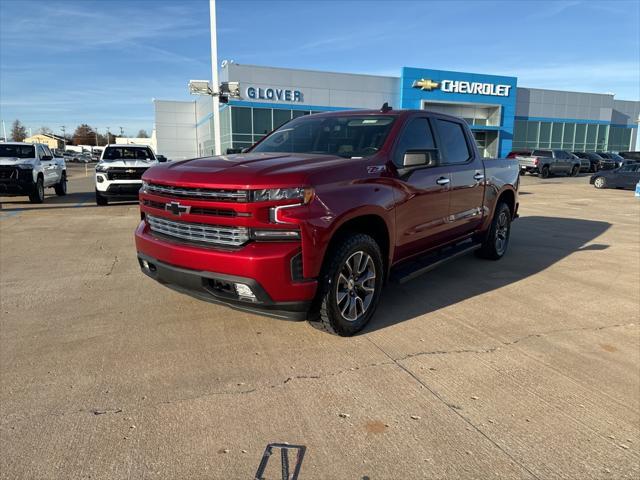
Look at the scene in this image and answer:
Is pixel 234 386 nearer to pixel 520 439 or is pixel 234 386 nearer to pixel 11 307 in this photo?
pixel 520 439

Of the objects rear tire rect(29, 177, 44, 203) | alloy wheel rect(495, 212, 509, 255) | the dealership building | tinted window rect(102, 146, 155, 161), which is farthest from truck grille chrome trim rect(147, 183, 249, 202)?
the dealership building

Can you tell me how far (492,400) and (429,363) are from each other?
1.89ft

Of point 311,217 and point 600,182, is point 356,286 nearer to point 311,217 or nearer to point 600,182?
point 311,217

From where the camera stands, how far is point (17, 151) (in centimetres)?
1353

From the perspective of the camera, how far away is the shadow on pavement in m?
4.68

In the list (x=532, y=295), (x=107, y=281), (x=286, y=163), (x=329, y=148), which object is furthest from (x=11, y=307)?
(x=532, y=295)

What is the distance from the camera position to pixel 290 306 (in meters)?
3.29

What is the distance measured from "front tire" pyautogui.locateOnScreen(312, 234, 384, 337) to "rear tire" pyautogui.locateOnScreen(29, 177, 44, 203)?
12530 mm

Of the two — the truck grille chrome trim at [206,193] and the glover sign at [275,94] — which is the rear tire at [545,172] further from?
the truck grille chrome trim at [206,193]

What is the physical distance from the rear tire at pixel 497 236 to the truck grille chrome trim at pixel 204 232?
13.7 feet

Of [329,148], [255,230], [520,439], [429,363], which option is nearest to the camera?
[520,439]

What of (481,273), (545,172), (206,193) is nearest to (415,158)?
(206,193)

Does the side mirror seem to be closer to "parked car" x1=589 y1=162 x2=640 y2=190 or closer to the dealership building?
"parked car" x1=589 y1=162 x2=640 y2=190

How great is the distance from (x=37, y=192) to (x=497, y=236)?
12.6 m
